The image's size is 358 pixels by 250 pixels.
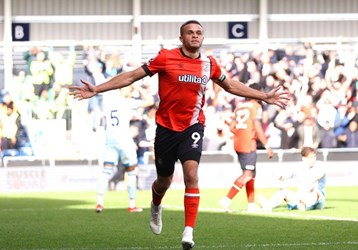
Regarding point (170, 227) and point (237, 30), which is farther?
point (237, 30)

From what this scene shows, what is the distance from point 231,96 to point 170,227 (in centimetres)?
1333

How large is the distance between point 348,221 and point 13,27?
2148cm

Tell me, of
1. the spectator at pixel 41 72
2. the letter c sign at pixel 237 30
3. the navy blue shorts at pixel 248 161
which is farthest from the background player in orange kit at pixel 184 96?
the letter c sign at pixel 237 30

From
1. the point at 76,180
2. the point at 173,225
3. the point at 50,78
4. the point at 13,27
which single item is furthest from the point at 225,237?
the point at 13,27

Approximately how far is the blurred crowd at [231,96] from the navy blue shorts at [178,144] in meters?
14.0

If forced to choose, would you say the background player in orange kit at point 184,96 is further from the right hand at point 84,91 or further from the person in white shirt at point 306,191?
the person in white shirt at point 306,191

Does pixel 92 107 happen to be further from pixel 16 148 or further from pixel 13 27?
pixel 13 27

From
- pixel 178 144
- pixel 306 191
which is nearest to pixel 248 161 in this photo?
pixel 306 191

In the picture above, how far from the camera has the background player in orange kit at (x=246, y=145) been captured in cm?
Result: 1772

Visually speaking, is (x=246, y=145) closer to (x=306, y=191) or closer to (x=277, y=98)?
(x=306, y=191)

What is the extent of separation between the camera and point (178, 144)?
11531 millimetres

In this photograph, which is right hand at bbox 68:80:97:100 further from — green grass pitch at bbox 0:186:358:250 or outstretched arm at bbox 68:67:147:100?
green grass pitch at bbox 0:186:358:250

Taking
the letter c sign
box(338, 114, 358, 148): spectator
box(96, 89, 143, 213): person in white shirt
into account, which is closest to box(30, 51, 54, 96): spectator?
box(338, 114, 358, 148): spectator

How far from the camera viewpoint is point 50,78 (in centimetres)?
2789
